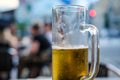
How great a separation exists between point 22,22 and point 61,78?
4.67 meters

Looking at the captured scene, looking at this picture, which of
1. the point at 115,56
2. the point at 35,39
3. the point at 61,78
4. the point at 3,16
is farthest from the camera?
the point at 115,56

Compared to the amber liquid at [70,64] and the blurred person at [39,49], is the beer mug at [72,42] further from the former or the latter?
the blurred person at [39,49]

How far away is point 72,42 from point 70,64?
0.05 meters

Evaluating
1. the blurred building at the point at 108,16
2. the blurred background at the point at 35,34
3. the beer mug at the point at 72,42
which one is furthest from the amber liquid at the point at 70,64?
the blurred building at the point at 108,16

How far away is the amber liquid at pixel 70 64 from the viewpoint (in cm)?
67

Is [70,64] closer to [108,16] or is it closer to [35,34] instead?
[35,34]

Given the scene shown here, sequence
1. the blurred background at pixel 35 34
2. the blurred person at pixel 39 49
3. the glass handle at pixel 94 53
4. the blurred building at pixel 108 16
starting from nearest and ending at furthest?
the glass handle at pixel 94 53 < the blurred background at pixel 35 34 < the blurred person at pixel 39 49 < the blurred building at pixel 108 16

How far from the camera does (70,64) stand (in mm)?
673

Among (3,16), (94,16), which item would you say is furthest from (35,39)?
(94,16)

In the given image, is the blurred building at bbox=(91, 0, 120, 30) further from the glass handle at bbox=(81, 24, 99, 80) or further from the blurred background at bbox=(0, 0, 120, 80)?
the glass handle at bbox=(81, 24, 99, 80)

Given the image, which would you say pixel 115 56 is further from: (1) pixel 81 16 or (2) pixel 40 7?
(1) pixel 81 16

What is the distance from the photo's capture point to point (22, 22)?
17.3 feet

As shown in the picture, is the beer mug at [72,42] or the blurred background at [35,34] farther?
the blurred background at [35,34]

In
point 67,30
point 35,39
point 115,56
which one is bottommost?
point 115,56
